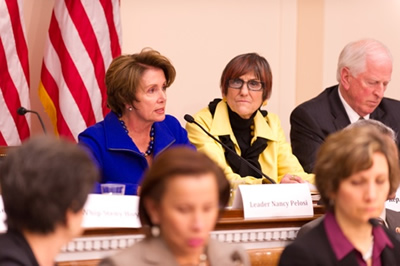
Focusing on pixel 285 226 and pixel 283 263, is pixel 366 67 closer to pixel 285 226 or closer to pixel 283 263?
pixel 285 226

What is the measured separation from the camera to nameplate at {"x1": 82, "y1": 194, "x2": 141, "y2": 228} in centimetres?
341

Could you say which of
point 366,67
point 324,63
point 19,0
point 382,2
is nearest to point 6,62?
point 19,0

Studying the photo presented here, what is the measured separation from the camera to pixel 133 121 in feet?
15.0

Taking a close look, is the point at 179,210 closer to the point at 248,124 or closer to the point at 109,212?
the point at 109,212

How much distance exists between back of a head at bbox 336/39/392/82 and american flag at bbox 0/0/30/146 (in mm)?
2025

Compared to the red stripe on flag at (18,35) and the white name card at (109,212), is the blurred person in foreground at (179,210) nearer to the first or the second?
the white name card at (109,212)

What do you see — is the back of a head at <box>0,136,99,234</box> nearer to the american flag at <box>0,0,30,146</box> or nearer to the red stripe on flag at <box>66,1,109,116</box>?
the american flag at <box>0,0,30,146</box>

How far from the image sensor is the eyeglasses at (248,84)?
16.9 feet

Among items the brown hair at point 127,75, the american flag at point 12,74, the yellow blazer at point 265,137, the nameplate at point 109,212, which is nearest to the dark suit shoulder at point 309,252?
the nameplate at point 109,212

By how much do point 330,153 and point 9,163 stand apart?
0.96 m

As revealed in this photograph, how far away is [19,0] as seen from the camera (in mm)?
5520

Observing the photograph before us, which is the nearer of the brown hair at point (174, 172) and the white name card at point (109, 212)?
the brown hair at point (174, 172)

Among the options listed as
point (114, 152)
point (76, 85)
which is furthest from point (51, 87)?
point (114, 152)

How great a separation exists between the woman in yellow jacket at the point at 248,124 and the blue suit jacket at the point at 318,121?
163 millimetres
